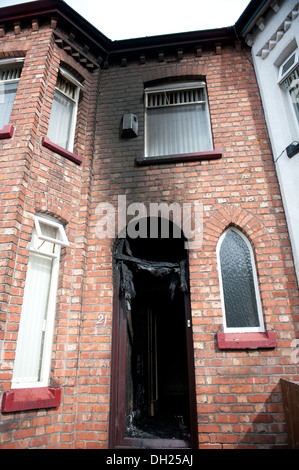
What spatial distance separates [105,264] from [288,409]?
288cm

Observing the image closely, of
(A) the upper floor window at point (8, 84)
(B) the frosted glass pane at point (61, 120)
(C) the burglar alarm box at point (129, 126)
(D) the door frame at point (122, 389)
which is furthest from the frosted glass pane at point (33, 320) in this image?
(C) the burglar alarm box at point (129, 126)

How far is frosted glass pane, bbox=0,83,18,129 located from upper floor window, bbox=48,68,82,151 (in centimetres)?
65

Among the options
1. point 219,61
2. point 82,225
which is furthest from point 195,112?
point 82,225

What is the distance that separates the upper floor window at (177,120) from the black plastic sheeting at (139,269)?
1967mm

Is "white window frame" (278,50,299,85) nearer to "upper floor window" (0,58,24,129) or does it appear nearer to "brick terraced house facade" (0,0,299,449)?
"brick terraced house facade" (0,0,299,449)

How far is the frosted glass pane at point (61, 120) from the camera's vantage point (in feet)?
16.1

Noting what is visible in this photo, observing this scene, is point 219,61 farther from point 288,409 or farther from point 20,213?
point 288,409

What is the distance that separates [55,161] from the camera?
4.50m

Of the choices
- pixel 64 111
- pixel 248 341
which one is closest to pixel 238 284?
pixel 248 341

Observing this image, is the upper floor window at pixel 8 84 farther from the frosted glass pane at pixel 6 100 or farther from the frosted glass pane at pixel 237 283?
the frosted glass pane at pixel 237 283

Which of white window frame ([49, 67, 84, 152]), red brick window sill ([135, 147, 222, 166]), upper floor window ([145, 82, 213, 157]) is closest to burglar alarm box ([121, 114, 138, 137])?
upper floor window ([145, 82, 213, 157])

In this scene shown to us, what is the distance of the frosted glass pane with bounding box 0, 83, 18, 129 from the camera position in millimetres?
4719
